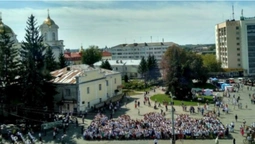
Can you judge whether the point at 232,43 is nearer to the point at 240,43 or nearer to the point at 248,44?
the point at 240,43

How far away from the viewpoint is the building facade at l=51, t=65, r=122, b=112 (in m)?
38.7

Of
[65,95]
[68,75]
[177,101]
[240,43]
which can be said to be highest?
[240,43]

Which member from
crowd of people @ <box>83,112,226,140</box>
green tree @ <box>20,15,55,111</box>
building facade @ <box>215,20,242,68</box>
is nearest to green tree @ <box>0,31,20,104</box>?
green tree @ <box>20,15,55,111</box>

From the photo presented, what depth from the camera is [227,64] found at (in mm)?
86562

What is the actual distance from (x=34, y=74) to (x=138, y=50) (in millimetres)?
93438

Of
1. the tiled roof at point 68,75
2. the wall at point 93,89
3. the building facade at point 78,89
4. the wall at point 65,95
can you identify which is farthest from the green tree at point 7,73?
the wall at point 93,89

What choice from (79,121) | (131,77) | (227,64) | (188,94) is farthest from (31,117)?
(227,64)

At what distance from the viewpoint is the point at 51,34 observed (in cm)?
6862

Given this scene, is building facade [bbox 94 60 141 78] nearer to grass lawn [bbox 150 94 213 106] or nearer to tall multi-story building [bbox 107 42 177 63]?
grass lawn [bbox 150 94 213 106]

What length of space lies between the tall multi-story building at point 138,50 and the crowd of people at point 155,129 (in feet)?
306

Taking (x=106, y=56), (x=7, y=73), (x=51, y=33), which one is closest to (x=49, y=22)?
(x=51, y=33)

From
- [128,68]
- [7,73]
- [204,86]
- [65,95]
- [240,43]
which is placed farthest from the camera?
[240,43]

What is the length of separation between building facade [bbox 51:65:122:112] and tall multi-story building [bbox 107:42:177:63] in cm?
7904

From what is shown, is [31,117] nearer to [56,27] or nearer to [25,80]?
[25,80]
